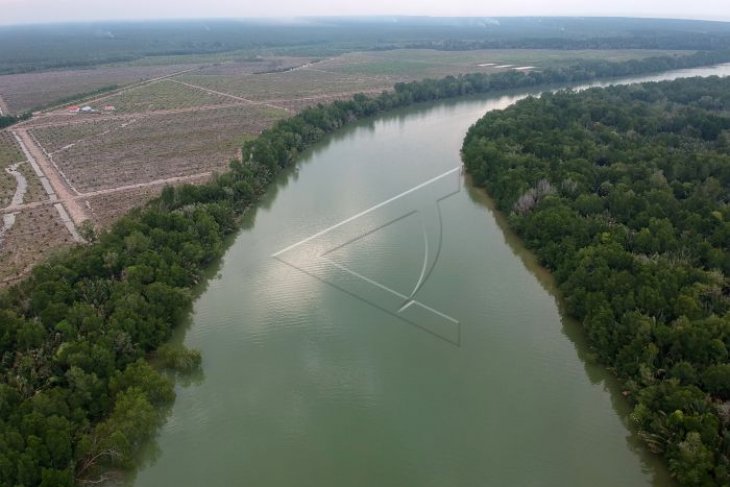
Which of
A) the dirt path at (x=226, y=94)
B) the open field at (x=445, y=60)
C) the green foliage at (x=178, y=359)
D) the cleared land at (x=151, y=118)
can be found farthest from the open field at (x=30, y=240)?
the open field at (x=445, y=60)

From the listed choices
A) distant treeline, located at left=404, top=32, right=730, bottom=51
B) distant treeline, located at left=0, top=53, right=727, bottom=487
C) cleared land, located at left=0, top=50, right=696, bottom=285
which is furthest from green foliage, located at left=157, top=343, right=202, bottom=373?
distant treeline, located at left=404, top=32, right=730, bottom=51

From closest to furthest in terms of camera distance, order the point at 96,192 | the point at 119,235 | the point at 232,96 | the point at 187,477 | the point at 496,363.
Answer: the point at 187,477 → the point at 496,363 → the point at 119,235 → the point at 96,192 → the point at 232,96

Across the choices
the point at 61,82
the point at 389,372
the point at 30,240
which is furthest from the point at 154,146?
the point at 61,82

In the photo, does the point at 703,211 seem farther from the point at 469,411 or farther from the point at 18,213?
the point at 18,213

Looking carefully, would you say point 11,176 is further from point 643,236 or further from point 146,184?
point 643,236

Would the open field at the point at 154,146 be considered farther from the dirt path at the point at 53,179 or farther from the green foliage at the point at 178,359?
the green foliage at the point at 178,359

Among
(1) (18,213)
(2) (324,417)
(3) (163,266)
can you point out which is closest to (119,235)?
(3) (163,266)
